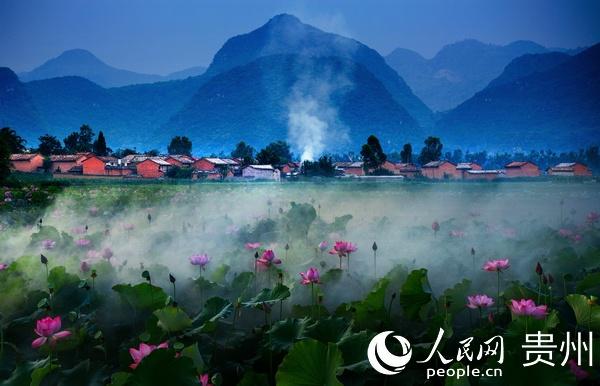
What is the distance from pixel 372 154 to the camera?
142ft

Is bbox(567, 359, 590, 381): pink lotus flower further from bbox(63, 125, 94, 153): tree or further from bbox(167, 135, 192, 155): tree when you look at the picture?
bbox(167, 135, 192, 155): tree

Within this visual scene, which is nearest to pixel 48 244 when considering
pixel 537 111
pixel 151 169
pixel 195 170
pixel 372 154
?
pixel 372 154

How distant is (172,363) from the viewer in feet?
3.55

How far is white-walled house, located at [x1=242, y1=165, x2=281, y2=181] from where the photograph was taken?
150 feet

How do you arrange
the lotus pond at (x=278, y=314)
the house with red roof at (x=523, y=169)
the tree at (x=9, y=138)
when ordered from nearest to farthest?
the lotus pond at (x=278, y=314) → the tree at (x=9, y=138) → the house with red roof at (x=523, y=169)

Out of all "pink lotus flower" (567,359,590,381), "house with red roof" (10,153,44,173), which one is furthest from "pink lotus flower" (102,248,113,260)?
"house with red roof" (10,153,44,173)

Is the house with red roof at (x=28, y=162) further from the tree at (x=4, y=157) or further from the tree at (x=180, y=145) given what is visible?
the tree at (x=180, y=145)

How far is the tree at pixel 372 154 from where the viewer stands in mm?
39372

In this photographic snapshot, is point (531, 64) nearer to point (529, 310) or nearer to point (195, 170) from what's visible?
point (195, 170)

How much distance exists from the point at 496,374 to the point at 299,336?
557 mm

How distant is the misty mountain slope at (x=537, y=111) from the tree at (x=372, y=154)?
18471mm

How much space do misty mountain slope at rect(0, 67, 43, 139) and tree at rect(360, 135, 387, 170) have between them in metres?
141

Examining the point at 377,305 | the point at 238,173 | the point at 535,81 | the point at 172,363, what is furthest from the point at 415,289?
the point at 535,81

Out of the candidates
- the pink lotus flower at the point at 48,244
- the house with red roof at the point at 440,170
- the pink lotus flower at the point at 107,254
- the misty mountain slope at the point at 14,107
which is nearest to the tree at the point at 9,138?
Answer: the pink lotus flower at the point at 48,244
